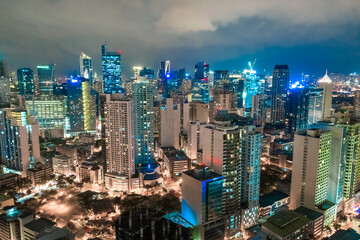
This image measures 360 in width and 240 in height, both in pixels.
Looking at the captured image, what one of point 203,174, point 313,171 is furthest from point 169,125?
point 313,171

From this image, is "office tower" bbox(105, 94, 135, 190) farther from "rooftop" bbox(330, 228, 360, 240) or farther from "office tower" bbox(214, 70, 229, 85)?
"office tower" bbox(214, 70, 229, 85)

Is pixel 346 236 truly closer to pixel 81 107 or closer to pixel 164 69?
pixel 81 107

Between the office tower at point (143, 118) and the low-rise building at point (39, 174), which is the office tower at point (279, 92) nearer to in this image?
the office tower at point (143, 118)

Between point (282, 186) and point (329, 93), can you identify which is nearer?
point (282, 186)

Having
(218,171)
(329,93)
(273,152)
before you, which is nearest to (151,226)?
(218,171)

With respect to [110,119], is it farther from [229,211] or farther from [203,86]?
[203,86]

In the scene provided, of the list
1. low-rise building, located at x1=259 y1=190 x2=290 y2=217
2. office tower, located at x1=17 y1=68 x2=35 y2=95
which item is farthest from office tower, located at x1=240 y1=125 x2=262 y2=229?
office tower, located at x1=17 y1=68 x2=35 y2=95

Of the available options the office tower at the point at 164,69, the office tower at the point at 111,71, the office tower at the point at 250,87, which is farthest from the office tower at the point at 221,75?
the office tower at the point at 111,71
